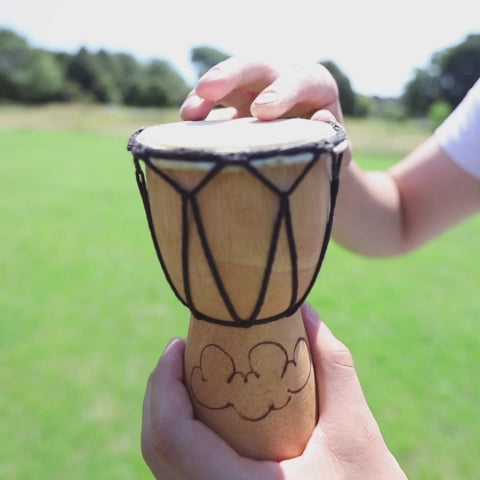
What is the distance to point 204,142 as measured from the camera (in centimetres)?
51

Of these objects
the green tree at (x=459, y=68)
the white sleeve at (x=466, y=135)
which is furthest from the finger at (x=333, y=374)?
the green tree at (x=459, y=68)

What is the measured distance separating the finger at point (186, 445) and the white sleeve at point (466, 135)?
0.70m

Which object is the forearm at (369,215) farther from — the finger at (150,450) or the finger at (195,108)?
the finger at (150,450)

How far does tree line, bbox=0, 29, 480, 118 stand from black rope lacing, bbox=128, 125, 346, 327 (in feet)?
65.0

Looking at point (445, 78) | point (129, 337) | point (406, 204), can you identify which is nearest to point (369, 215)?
point (406, 204)

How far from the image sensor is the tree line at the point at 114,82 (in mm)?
21578

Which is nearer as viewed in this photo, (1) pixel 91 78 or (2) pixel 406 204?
(2) pixel 406 204

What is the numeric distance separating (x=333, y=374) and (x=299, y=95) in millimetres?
326

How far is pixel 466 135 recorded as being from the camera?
3.29ft

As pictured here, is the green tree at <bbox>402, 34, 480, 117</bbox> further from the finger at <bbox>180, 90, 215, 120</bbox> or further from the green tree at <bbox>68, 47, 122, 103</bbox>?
the finger at <bbox>180, 90, 215, 120</bbox>

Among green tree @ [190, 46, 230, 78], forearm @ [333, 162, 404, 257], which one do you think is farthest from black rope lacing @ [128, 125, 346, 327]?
green tree @ [190, 46, 230, 78]

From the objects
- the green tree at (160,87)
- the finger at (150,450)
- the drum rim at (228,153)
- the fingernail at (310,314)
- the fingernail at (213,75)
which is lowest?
the green tree at (160,87)

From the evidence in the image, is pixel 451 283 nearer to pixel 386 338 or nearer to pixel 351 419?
pixel 386 338

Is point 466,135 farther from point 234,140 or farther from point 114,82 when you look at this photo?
point 114,82
